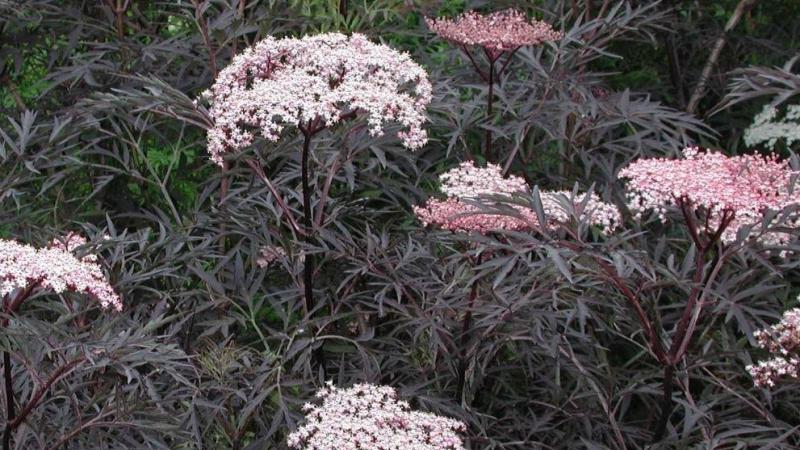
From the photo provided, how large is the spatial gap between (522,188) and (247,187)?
94 cm

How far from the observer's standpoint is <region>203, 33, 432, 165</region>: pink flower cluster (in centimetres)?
289

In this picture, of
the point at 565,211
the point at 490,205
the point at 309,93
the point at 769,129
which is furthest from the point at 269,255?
the point at 769,129

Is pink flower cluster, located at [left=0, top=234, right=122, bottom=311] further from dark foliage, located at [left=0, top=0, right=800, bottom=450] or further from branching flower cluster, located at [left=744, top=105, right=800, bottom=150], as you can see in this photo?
branching flower cluster, located at [left=744, top=105, right=800, bottom=150]

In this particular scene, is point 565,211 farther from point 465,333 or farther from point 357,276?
point 357,276

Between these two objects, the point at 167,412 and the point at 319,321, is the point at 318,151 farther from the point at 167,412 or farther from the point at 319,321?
the point at 167,412

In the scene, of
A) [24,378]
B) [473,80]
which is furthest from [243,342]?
[473,80]

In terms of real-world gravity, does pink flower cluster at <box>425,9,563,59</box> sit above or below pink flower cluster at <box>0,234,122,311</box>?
→ above

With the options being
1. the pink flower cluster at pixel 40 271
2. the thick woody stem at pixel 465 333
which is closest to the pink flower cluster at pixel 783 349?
the thick woody stem at pixel 465 333

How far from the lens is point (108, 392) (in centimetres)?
278

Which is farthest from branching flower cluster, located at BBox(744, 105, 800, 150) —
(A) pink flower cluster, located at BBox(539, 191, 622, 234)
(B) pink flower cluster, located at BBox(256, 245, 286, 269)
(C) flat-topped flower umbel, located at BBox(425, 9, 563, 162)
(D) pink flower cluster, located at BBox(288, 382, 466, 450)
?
(D) pink flower cluster, located at BBox(288, 382, 466, 450)

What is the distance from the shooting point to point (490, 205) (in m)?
2.75

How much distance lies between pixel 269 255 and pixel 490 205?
889mm

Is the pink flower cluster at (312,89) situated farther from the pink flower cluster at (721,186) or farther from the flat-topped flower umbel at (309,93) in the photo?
the pink flower cluster at (721,186)

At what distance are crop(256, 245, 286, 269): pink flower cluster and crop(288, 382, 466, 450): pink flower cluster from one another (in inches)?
26.4
